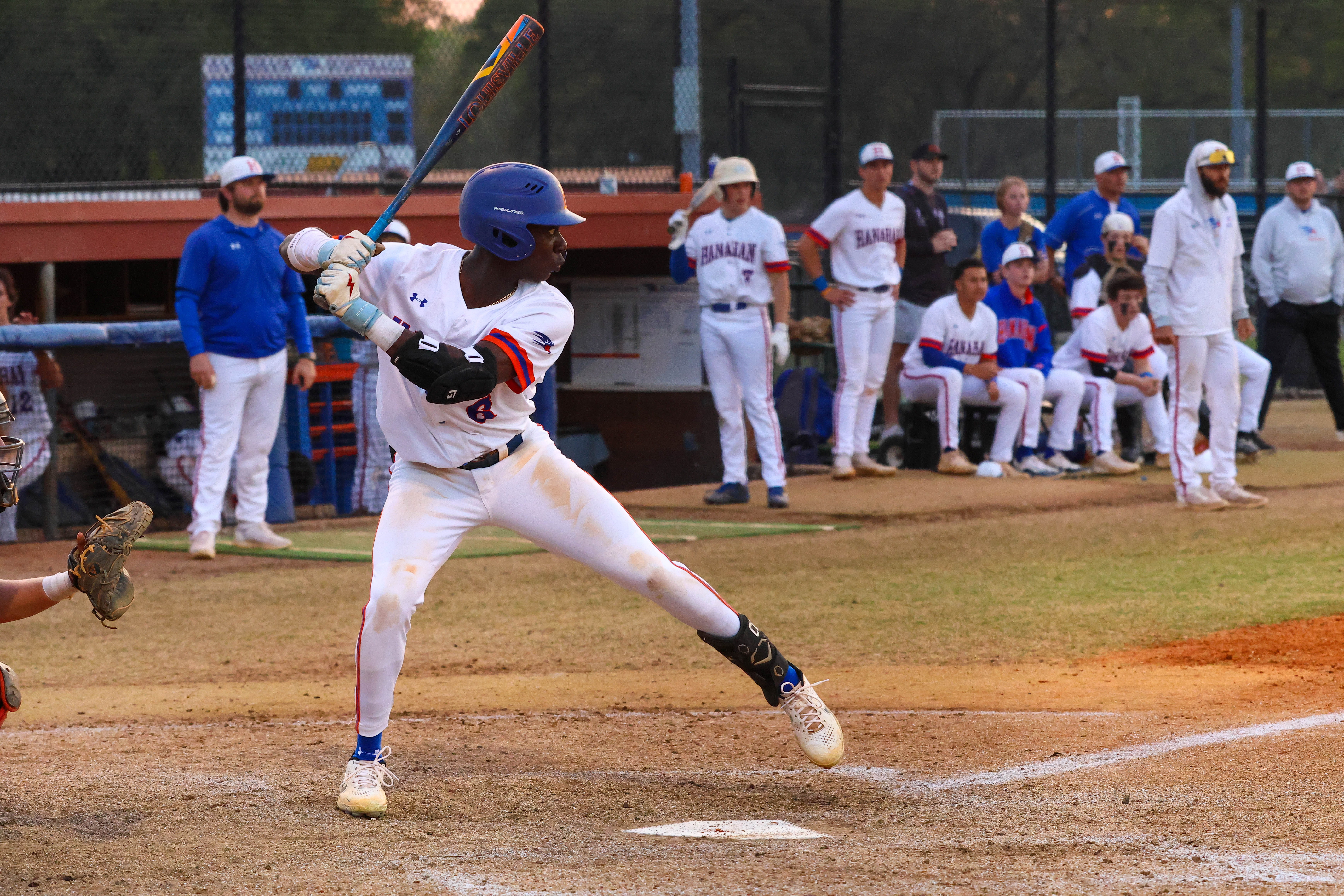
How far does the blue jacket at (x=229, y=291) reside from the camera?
8.32 m

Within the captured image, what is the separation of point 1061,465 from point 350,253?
8.37 metres

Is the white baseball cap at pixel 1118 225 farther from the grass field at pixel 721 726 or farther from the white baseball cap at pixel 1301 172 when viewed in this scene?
the grass field at pixel 721 726

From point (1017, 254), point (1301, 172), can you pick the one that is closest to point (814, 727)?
point (1017, 254)

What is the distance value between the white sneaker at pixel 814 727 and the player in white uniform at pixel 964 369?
682cm

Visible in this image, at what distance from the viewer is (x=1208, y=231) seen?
930 centimetres

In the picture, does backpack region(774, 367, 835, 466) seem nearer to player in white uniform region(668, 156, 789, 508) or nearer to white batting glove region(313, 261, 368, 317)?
player in white uniform region(668, 156, 789, 508)

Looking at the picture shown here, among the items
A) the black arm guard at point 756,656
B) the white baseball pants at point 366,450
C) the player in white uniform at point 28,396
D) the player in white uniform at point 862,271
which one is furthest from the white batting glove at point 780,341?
the black arm guard at point 756,656

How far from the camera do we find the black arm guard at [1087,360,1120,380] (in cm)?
1157

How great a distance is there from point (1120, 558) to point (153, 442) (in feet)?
19.7

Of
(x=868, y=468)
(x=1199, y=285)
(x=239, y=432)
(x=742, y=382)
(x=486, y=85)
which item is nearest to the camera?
(x=486, y=85)

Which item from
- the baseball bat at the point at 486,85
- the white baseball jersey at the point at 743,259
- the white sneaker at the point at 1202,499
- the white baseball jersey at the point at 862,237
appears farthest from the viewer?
the white baseball jersey at the point at 862,237

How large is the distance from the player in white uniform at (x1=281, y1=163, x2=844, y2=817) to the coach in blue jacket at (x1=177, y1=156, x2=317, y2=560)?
4.12 meters

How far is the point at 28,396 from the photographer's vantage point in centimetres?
911

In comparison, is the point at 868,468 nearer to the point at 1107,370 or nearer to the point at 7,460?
the point at 1107,370
